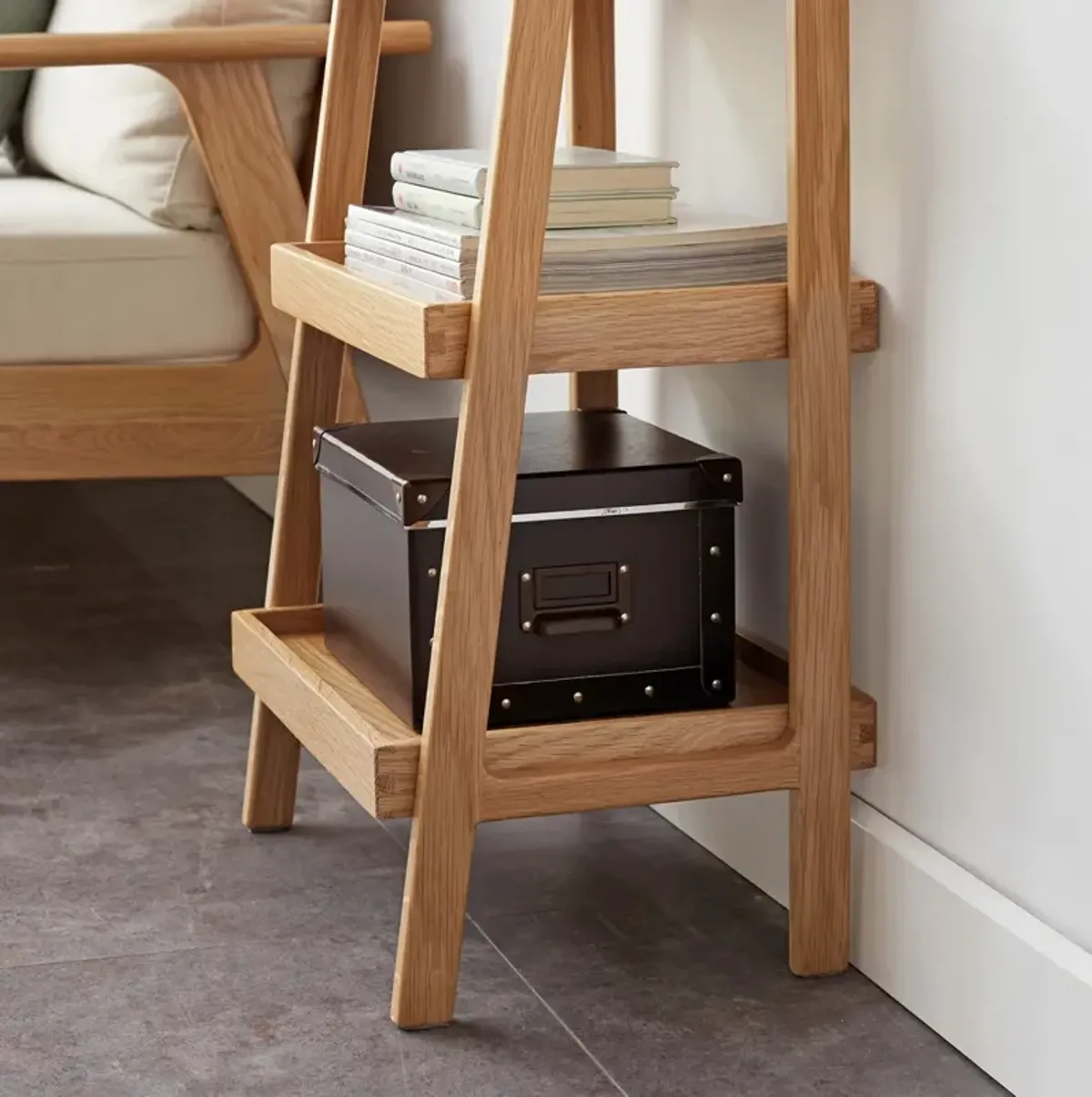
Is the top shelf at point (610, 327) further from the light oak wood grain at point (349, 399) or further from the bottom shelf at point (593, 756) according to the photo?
the light oak wood grain at point (349, 399)

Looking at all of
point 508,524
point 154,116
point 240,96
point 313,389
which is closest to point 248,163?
point 240,96

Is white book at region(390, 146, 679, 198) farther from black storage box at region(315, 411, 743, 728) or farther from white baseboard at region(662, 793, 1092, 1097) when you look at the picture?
white baseboard at region(662, 793, 1092, 1097)

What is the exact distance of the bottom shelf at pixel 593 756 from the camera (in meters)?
1.26

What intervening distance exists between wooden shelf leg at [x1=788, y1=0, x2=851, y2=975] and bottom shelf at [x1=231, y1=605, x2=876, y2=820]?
0.08 ft

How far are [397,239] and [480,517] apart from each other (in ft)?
0.80

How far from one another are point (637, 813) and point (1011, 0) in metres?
0.84

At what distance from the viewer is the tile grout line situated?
47.7 inches

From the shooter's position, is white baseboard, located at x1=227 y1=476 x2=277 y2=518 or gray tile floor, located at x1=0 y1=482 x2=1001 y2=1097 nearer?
gray tile floor, located at x1=0 y1=482 x2=1001 y2=1097

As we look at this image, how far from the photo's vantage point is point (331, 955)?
4.58 feet

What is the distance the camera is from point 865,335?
4.26 ft

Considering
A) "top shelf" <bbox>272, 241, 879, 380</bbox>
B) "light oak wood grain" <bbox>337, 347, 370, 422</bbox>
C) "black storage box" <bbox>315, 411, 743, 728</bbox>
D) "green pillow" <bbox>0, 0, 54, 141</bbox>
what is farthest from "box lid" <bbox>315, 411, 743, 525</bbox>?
"green pillow" <bbox>0, 0, 54, 141</bbox>

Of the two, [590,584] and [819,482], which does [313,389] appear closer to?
[590,584]

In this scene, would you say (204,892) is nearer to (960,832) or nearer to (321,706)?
(321,706)

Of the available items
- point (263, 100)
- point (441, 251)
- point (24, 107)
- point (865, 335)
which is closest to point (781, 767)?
point (865, 335)
